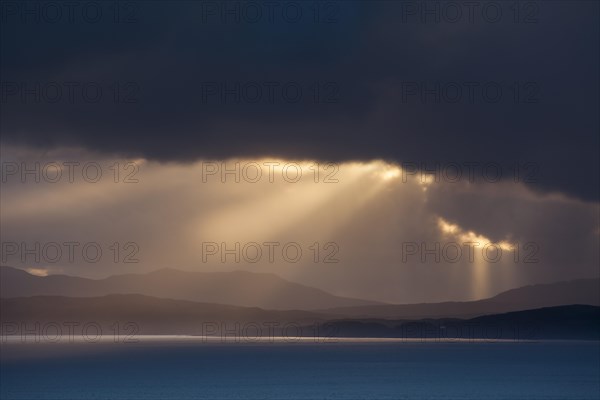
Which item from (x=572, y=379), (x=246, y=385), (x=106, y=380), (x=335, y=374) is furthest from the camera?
(x=335, y=374)

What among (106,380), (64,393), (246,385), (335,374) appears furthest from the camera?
(335,374)

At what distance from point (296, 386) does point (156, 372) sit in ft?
179

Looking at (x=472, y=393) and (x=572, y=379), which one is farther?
(x=572, y=379)

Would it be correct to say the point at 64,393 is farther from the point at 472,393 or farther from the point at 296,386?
the point at 472,393

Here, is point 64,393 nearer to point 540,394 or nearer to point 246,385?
point 246,385

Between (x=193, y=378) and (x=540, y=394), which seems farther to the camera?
→ (x=193, y=378)

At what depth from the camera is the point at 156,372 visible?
18988 centimetres

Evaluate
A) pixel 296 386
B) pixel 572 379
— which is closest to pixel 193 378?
pixel 296 386

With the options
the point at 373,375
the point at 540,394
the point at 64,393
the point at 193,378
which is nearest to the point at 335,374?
the point at 373,375

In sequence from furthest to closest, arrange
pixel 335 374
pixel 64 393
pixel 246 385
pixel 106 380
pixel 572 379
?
pixel 335 374 → pixel 572 379 → pixel 106 380 → pixel 246 385 → pixel 64 393

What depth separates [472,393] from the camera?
134 meters

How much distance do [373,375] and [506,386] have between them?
3464 cm

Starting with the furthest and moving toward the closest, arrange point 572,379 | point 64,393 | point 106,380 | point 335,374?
point 335,374
point 572,379
point 106,380
point 64,393

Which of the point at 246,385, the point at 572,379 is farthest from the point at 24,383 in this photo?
the point at 572,379
